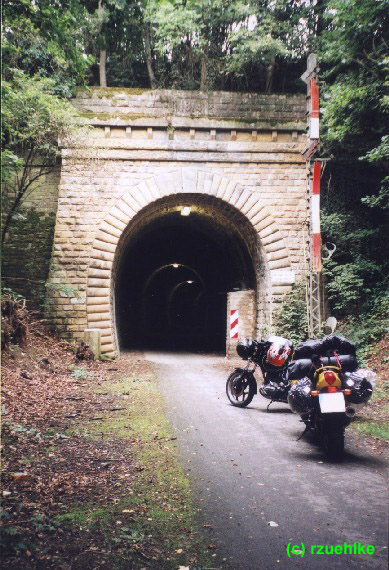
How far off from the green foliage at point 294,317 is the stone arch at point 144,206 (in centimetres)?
48

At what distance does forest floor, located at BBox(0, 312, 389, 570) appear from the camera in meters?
2.81

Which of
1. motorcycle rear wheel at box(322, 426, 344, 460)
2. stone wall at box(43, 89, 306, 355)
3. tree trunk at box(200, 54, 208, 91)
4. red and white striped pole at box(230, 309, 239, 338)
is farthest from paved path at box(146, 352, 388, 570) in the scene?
tree trunk at box(200, 54, 208, 91)

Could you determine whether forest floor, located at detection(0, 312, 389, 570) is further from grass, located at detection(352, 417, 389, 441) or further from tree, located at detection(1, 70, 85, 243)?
tree, located at detection(1, 70, 85, 243)

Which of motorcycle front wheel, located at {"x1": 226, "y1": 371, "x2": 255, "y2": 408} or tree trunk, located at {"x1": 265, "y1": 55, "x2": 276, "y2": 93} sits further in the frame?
tree trunk, located at {"x1": 265, "y1": 55, "x2": 276, "y2": 93}

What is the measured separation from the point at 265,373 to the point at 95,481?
3701mm

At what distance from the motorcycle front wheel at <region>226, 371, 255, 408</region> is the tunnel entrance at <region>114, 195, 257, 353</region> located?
6.37 metres

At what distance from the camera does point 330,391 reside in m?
4.81

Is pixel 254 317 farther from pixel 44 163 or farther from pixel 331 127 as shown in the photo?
pixel 44 163

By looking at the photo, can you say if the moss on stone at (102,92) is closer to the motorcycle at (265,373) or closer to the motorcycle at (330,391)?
the motorcycle at (265,373)

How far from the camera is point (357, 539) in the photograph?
2.98 m

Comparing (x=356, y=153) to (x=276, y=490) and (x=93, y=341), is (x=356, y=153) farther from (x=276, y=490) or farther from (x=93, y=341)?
(x=276, y=490)

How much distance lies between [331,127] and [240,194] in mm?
3030

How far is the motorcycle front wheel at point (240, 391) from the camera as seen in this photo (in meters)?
7.20

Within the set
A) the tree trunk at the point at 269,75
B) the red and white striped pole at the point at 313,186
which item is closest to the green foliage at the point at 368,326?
the red and white striped pole at the point at 313,186
